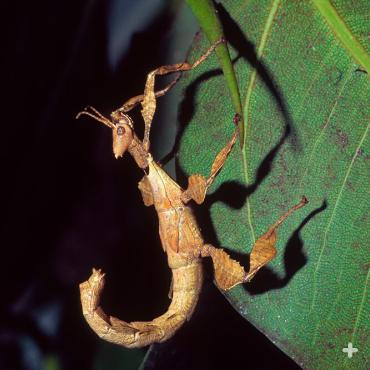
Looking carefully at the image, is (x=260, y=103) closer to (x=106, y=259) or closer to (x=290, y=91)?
(x=290, y=91)

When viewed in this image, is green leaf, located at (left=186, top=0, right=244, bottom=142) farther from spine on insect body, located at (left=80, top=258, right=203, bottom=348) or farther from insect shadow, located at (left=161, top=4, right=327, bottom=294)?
spine on insect body, located at (left=80, top=258, right=203, bottom=348)

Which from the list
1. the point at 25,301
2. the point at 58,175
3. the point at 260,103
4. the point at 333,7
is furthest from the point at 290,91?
the point at 25,301

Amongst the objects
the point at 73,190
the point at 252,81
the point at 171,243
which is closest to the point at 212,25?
the point at 252,81

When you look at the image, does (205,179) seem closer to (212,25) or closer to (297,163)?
(297,163)

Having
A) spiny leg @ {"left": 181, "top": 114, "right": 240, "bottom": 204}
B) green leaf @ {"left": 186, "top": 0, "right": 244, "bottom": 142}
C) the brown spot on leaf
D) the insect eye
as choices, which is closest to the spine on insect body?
spiny leg @ {"left": 181, "top": 114, "right": 240, "bottom": 204}

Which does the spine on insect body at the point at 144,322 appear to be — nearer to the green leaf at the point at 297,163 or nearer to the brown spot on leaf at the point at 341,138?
the green leaf at the point at 297,163
